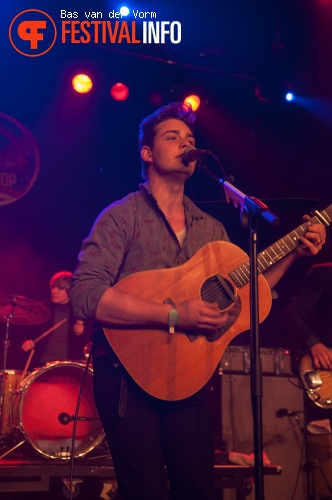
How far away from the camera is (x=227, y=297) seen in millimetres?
3113

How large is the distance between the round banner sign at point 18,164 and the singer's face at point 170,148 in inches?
195

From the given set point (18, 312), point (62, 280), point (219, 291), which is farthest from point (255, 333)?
point (62, 280)

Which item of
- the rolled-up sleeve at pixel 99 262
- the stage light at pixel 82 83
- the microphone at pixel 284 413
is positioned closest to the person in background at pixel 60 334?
the stage light at pixel 82 83

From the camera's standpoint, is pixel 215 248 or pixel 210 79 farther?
pixel 210 79

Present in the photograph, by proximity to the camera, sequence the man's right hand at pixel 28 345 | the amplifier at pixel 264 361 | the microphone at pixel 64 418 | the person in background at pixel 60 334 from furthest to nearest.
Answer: the person in background at pixel 60 334 < the man's right hand at pixel 28 345 < the amplifier at pixel 264 361 < the microphone at pixel 64 418

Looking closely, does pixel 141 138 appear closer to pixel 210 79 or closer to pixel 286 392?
pixel 286 392

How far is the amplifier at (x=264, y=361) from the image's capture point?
6.75m

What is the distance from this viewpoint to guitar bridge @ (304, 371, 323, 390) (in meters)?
5.40

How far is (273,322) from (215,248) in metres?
5.20

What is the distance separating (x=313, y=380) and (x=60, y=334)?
12.5 feet

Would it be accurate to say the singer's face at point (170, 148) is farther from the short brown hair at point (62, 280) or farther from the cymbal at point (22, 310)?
the short brown hair at point (62, 280)

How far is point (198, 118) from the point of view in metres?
8.27

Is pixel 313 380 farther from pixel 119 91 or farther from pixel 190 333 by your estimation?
pixel 119 91

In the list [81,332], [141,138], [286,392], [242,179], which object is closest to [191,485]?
[141,138]
